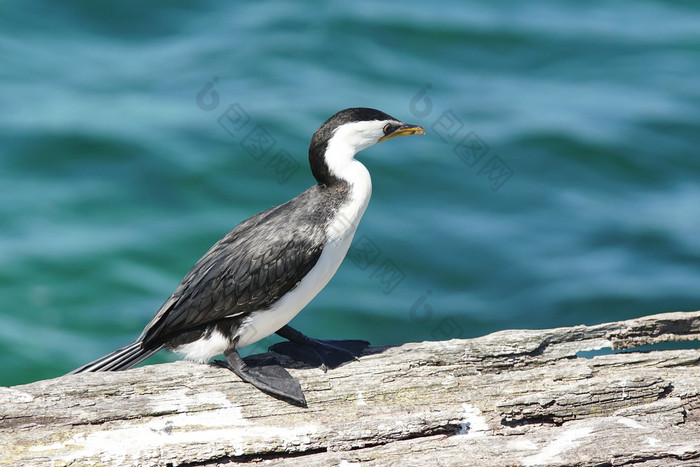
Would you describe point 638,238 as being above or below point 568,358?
above

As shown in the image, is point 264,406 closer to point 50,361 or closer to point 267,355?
point 267,355

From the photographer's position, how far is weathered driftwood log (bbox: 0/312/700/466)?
11.9 feet

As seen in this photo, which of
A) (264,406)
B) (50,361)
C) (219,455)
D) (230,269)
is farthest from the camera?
(50,361)

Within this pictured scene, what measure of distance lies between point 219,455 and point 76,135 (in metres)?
7.11


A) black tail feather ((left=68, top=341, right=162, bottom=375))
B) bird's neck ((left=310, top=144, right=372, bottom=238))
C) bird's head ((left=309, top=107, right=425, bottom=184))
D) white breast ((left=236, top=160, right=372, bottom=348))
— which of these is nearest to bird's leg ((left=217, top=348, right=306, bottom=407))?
white breast ((left=236, top=160, right=372, bottom=348))

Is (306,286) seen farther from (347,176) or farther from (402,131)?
(402,131)

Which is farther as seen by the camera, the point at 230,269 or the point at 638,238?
the point at 638,238

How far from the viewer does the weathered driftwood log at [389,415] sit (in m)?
3.61

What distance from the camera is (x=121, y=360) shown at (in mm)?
4336

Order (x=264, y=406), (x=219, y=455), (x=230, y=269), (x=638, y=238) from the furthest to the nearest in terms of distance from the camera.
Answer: (x=638, y=238), (x=230, y=269), (x=264, y=406), (x=219, y=455)

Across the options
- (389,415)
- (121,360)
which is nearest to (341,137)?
(389,415)

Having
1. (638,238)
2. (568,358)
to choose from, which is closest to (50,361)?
(568,358)

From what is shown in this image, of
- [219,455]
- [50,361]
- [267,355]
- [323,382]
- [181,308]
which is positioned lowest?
[219,455]

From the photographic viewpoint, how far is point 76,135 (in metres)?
9.74
